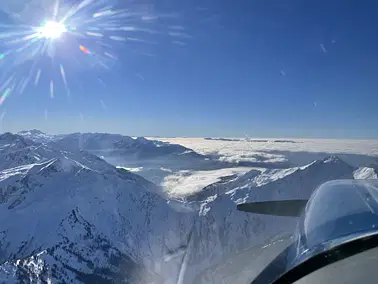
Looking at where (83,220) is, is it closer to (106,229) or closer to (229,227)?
(106,229)

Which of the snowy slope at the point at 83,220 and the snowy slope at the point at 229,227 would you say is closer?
the snowy slope at the point at 83,220

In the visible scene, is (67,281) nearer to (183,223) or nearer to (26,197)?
(26,197)

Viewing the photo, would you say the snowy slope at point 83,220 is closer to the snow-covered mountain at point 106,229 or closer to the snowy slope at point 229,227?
the snow-covered mountain at point 106,229

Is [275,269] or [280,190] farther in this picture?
[280,190]

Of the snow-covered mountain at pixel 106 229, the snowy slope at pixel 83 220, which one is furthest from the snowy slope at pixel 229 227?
the snowy slope at pixel 83 220

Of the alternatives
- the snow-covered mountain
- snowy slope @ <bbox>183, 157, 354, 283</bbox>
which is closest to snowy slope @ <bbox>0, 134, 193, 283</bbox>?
the snow-covered mountain

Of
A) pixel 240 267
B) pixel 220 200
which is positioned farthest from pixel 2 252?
pixel 240 267

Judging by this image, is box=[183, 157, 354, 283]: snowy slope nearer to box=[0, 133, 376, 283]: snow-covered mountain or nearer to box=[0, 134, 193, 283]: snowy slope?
box=[0, 133, 376, 283]: snow-covered mountain

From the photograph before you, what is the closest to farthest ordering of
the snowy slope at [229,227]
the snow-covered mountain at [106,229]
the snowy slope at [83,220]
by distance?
the snow-covered mountain at [106,229] → the snowy slope at [83,220] → the snowy slope at [229,227]

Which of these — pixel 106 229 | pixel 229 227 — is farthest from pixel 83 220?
pixel 229 227
